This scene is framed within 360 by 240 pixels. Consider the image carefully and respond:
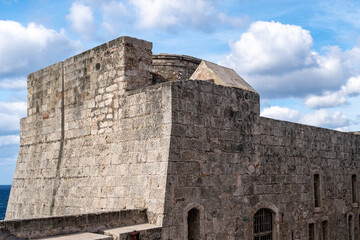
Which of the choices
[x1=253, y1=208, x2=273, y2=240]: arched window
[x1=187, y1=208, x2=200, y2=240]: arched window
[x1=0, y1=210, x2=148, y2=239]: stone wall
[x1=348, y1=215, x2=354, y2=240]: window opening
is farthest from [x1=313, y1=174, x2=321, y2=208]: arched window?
[x1=0, y1=210, x2=148, y2=239]: stone wall

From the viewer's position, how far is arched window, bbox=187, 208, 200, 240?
8555 millimetres

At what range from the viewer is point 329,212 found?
13430mm

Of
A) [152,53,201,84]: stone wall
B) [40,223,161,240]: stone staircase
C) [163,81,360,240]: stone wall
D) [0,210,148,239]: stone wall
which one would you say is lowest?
[40,223,161,240]: stone staircase

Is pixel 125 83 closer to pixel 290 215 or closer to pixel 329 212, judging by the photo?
pixel 290 215

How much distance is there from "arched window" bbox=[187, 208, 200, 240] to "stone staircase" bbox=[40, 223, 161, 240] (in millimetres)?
951

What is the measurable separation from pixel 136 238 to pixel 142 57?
424 cm

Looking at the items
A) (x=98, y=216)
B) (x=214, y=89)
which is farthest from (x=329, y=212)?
(x=98, y=216)

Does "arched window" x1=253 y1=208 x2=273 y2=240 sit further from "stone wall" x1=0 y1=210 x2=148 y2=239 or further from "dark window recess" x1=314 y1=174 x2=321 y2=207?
"stone wall" x1=0 y1=210 x2=148 y2=239

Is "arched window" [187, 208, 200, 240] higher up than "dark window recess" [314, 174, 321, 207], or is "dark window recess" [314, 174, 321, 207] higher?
"dark window recess" [314, 174, 321, 207]

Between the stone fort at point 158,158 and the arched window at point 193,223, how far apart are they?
0.02 meters

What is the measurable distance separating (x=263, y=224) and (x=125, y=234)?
4.51 m

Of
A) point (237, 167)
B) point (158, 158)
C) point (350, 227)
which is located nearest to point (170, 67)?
point (237, 167)

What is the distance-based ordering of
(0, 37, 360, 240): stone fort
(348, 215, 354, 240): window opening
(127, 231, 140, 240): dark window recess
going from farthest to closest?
1. (348, 215, 354, 240): window opening
2. (0, 37, 360, 240): stone fort
3. (127, 231, 140, 240): dark window recess

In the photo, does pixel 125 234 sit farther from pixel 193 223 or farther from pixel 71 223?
pixel 193 223
